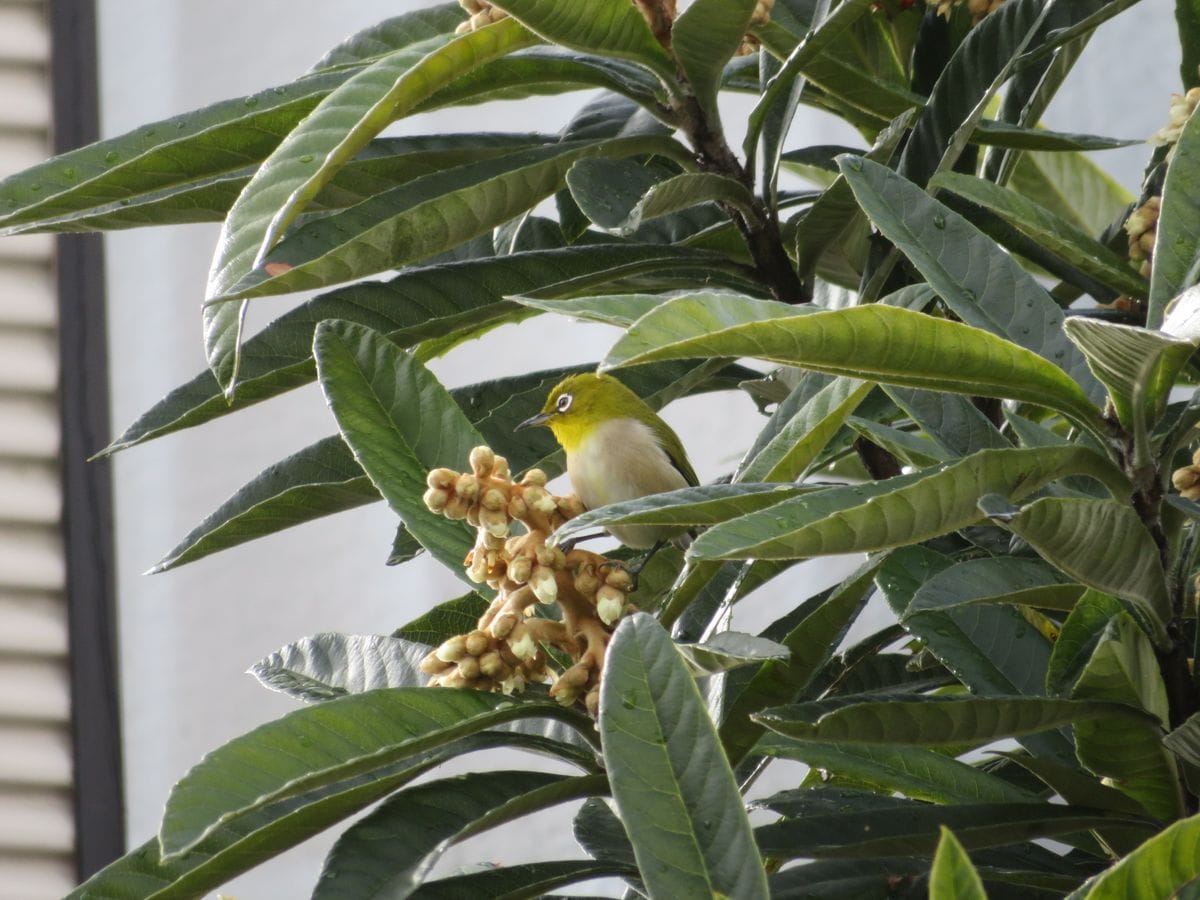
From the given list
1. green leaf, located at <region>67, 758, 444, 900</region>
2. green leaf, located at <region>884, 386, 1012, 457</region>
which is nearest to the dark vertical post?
green leaf, located at <region>67, 758, 444, 900</region>

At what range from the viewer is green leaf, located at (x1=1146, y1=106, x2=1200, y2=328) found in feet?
2.00

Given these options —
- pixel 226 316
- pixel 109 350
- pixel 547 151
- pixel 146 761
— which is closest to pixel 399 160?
pixel 547 151

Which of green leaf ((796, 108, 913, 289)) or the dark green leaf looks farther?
green leaf ((796, 108, 913, 289))

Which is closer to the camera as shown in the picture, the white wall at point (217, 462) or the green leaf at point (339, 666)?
the green leaf at point (339, 666)

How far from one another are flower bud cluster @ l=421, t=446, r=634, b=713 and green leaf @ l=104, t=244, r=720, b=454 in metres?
0.20

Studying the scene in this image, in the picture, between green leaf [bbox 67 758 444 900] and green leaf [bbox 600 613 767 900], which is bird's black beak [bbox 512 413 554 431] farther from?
green leaf [bbox 600 613 767 900]

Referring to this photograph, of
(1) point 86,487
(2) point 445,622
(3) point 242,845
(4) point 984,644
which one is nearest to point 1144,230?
(4) point 984,644

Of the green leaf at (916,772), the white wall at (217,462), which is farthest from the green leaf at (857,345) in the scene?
the white wall at (217,462)

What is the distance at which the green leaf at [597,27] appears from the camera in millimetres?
658

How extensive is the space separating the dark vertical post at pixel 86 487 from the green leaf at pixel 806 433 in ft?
6.39

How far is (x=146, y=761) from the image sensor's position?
257 centimetres

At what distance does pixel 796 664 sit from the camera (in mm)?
641

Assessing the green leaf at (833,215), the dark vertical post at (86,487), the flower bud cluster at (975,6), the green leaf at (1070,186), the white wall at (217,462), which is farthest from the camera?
the white wall at (217,462)

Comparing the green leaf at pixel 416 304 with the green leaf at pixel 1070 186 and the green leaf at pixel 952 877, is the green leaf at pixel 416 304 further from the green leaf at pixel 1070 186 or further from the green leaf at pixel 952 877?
the green leaf at pixel 1070 186
